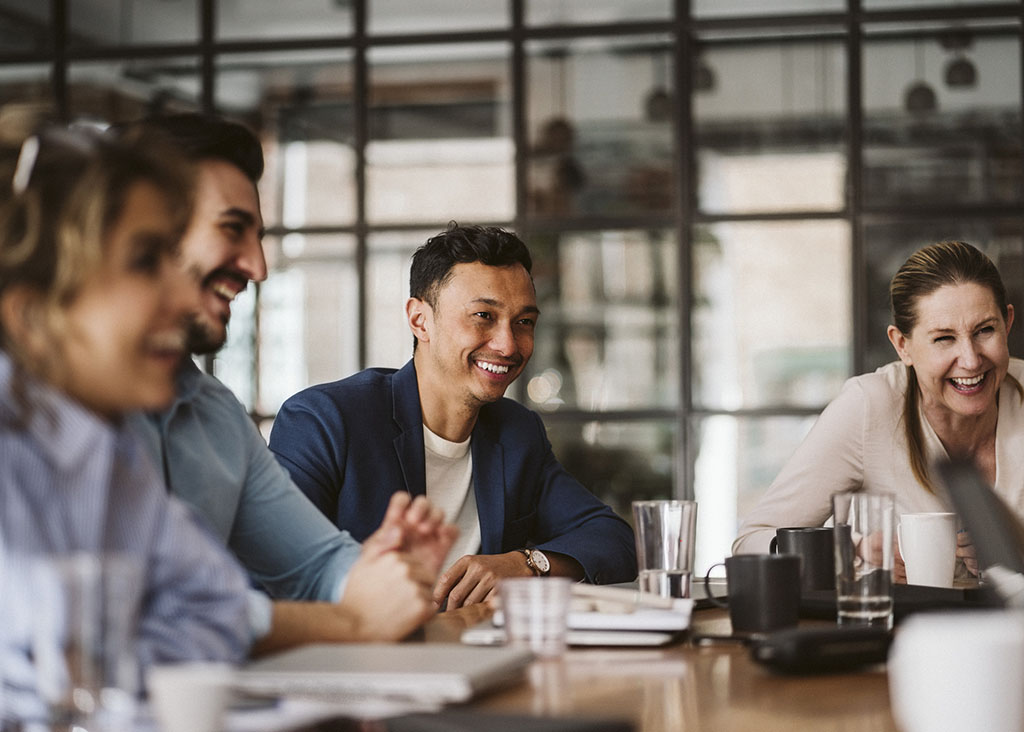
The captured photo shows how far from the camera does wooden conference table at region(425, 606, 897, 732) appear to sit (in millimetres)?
1051

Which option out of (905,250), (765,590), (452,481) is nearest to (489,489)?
(452,481)

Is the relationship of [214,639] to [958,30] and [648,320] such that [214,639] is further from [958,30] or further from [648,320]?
[958,30]

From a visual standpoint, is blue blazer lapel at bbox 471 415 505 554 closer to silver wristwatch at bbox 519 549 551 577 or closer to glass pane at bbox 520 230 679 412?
silver wristwatch at bbox 519 549 551 577

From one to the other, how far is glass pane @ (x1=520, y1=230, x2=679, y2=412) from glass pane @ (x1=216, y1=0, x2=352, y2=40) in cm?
123

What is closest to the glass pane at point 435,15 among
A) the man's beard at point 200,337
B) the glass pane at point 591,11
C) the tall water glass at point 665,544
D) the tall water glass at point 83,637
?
the glass pane at point 591,11

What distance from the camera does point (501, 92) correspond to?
513cm

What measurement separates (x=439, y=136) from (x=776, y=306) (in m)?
1.57

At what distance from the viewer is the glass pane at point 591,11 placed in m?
4.89

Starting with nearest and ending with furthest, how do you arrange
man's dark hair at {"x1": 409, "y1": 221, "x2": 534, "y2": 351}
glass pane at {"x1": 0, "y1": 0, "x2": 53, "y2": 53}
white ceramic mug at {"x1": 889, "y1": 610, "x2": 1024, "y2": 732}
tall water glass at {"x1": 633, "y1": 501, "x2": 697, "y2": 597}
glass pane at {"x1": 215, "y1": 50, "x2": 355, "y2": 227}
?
white ceramic mug at {"x1": 889, "y1": 610, "x2": 1024, "y2": 732} < tall water glass at {"x1": 633, "y1": 501, "x2": 697, "y2": 597} < man's dark hair at {"x1": 409, "y1": 221, "x2": 534, "y2": 351} < glass pane at {"x1": 215, "y1": 50, "x2": 355, "y2": 227} < glass pane at {"x1": 0, "y1": 0, "x2": 53, "y2": 53}

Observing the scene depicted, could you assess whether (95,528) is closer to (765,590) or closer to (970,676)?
(970,676)

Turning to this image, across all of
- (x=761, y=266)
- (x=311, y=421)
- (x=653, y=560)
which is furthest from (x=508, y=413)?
(x=761, y=266)

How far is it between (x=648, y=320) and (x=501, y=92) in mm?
1135

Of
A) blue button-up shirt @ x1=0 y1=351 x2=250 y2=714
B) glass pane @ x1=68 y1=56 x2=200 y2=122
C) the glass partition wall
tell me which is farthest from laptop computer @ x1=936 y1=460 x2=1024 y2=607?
glass pane @ x1=68 y1=56 x2=200 y2=122

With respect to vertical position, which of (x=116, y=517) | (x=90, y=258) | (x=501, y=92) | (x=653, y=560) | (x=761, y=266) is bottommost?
(x=653, y=560)
